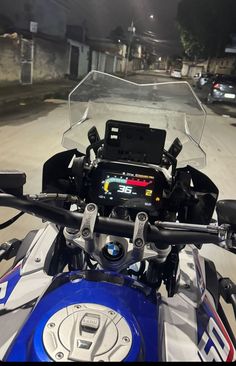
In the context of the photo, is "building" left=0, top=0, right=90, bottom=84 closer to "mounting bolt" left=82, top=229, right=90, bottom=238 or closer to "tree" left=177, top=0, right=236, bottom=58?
"tree" left=177, top=0, right=236, bottom=58

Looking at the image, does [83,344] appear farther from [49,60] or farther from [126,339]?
[49,60]

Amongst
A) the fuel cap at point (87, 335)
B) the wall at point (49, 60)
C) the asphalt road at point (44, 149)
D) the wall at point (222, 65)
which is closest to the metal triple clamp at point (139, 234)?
the fuel cap at point (87, 335)

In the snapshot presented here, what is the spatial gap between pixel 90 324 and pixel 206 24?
48814mm

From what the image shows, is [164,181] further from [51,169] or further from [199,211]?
[51,169]

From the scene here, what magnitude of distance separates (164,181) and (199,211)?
23cm

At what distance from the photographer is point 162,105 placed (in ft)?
9.89

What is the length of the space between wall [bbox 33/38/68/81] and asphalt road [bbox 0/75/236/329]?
9.15m

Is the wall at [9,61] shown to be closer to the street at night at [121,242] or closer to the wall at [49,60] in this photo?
the wall at [49,60]

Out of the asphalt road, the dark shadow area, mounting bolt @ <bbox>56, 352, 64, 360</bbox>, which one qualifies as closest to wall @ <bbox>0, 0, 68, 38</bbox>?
the dark shadow area

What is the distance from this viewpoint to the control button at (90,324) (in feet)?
3.59

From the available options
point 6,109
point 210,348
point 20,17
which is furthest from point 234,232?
point 20,17

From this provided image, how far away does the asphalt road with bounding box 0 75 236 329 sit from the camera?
3.87 meters

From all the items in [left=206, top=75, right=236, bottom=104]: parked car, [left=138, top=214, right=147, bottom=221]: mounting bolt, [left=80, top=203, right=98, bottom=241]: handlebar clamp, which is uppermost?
[left=138, top=214, right=147, bottom=221]: mounting bolt

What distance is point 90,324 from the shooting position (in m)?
1.10
